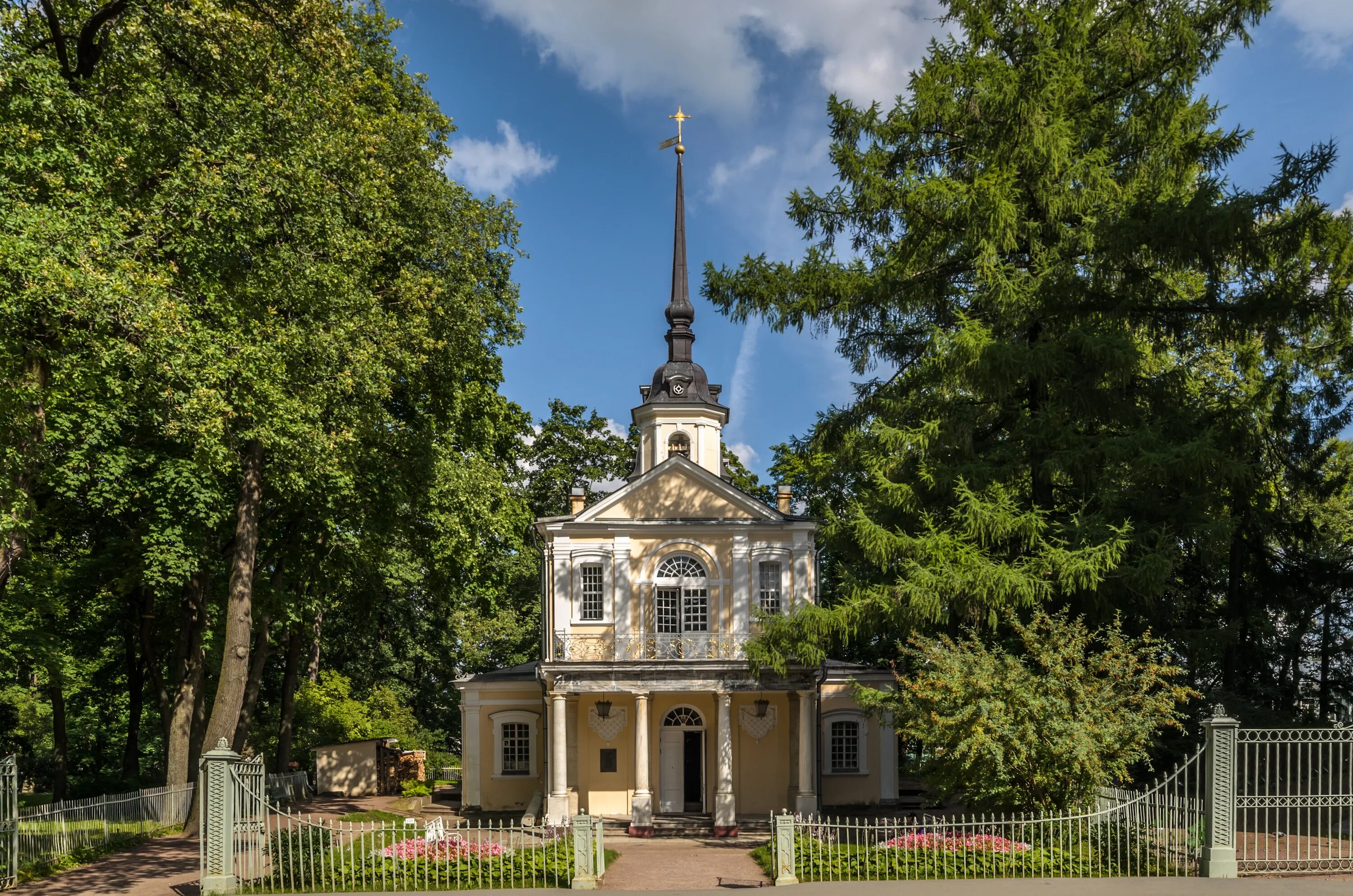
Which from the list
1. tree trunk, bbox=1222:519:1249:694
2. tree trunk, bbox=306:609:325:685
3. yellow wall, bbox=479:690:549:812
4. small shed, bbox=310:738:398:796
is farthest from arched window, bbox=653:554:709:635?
tree trunk, bbox=306:609:325:685

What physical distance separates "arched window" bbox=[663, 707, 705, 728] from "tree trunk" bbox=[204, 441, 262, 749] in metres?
9.97

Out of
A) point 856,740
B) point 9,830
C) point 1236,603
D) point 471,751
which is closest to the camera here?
point 9,830

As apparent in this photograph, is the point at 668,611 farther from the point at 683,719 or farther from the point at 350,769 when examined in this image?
the point at 350,769

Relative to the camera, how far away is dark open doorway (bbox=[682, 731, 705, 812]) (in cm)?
2592

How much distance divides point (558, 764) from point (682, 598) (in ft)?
14.6

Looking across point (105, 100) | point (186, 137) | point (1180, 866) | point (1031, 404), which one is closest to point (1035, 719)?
point (1180, 866)

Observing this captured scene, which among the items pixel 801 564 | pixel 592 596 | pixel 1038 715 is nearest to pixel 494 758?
pixel 592 596

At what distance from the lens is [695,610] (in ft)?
82.1

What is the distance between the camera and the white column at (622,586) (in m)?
24.8

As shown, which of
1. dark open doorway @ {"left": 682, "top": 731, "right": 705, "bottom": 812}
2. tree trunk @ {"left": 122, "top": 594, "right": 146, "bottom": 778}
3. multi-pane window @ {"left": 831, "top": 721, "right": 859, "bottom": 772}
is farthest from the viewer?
tree trunk @ {"left": 122, "top": 594, "right": 146, "bottom": 778}

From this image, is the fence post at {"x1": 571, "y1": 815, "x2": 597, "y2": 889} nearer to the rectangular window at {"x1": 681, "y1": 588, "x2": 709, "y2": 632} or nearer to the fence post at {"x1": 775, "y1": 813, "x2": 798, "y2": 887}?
the fence post at {"x1": 775, "y1": 813, "x2": 798, "y2": 887}

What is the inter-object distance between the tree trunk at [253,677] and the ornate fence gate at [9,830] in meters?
9.30

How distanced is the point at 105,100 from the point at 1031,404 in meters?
15.7

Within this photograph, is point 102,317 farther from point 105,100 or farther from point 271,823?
point 271,823
